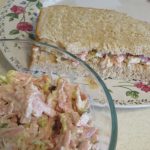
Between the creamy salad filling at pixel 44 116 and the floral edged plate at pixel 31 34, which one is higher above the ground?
the floral edged plate at pixel 31 34

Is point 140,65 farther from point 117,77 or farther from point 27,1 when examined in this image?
point 27,1

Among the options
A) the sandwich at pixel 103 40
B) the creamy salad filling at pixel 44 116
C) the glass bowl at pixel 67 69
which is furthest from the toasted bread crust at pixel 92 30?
the creamy salad filling at pixel 44 116

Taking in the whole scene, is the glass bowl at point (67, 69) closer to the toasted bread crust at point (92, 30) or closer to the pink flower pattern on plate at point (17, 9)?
the toasted bread crust at point (92, 30)

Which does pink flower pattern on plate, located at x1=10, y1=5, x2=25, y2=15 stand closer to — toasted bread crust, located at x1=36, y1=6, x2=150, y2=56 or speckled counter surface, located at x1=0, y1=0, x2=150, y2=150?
toasted bread crust, located at x1=36, y1=6, x2=150, y2=56

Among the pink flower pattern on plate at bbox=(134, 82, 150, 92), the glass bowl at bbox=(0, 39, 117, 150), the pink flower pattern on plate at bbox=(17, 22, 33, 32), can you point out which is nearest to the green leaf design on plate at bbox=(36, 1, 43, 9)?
the pink flower pattern on plate at bbox=(17, 22, 33, 32)

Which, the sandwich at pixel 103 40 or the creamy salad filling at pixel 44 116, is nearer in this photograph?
the creamy salad filling at pixel 44 116

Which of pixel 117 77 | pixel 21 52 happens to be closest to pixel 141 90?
pixel 117 77

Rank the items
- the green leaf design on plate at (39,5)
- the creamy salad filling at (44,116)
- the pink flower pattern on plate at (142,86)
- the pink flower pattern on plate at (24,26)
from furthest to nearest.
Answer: the green leaf design on plate at (39,5)
the pink flower pattern on plate at (24,26)
the pink flower pattern on plate at (142,86)
the creamy salad filling at (44,116)
